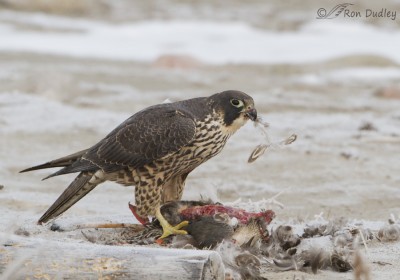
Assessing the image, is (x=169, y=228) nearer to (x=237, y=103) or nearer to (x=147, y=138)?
(x=147, y=138)

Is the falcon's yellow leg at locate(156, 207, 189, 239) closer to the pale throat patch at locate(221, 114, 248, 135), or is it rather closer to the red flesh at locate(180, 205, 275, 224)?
the red flesh at locate(180, 205, 275, 224)

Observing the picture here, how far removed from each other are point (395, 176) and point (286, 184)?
3.01 feet

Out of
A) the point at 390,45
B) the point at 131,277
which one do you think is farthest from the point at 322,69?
the point at 131,277

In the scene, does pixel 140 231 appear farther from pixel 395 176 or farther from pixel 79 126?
pixel 79 126

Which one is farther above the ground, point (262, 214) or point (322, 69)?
point (262, 214)

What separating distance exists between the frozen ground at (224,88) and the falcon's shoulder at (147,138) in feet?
1.42

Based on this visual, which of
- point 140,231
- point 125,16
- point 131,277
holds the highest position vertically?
point 131,277

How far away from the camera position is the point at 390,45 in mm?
18125

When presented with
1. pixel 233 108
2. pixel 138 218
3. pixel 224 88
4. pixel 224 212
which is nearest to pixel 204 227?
pixel 224 212

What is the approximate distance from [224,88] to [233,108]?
7558 mm

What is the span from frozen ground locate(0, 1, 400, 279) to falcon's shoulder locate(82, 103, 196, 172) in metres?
0.43

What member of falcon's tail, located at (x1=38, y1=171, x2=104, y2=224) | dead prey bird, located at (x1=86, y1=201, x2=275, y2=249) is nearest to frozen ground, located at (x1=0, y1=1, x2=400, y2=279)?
falcon's tail, located at (x1=38, y1=171, x2=104, y2=224)

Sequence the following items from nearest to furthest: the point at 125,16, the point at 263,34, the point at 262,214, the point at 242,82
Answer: the point at 262,214 → the point at 242,82 → the point at 263,34 → the point at 125,16

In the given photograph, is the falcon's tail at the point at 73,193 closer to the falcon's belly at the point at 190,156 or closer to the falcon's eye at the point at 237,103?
the falcon's belly at the point at 190,156
